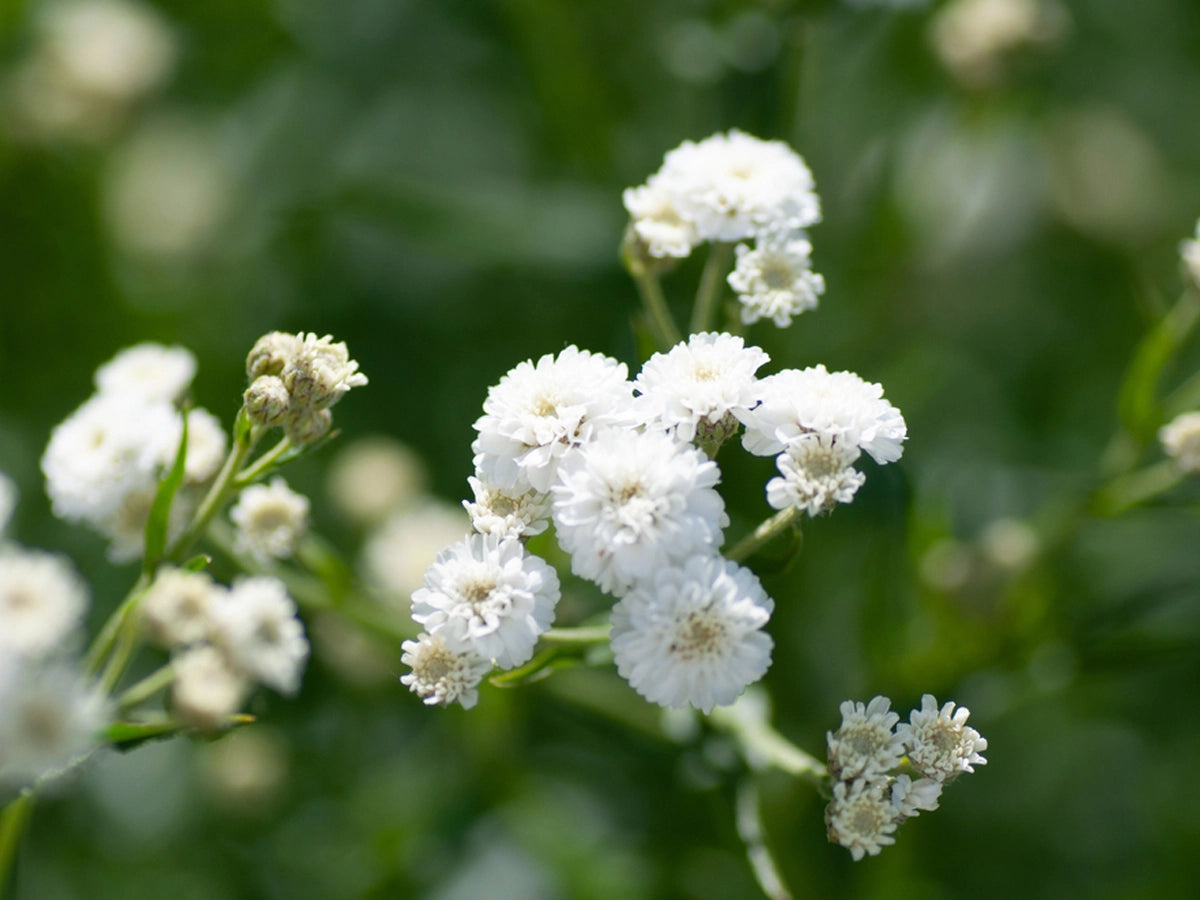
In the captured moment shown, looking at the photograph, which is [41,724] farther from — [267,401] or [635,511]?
[635,511]

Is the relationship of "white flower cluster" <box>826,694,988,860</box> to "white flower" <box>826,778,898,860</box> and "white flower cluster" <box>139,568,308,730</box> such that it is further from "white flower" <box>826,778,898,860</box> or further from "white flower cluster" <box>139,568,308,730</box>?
"white flower cluster" <box>139,568,308,730</box>

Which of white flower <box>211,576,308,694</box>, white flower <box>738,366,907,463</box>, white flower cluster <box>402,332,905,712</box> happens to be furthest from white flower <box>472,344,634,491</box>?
white flower <box>211,576,308,694</box>

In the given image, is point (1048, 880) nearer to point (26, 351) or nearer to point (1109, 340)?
point (1109, 340)

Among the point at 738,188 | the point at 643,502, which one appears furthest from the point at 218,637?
the point at 738,188

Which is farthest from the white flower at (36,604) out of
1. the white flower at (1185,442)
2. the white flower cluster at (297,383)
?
the white flower at (1185,442)

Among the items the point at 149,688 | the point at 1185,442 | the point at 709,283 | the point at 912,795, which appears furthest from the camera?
the point at 1185,442
